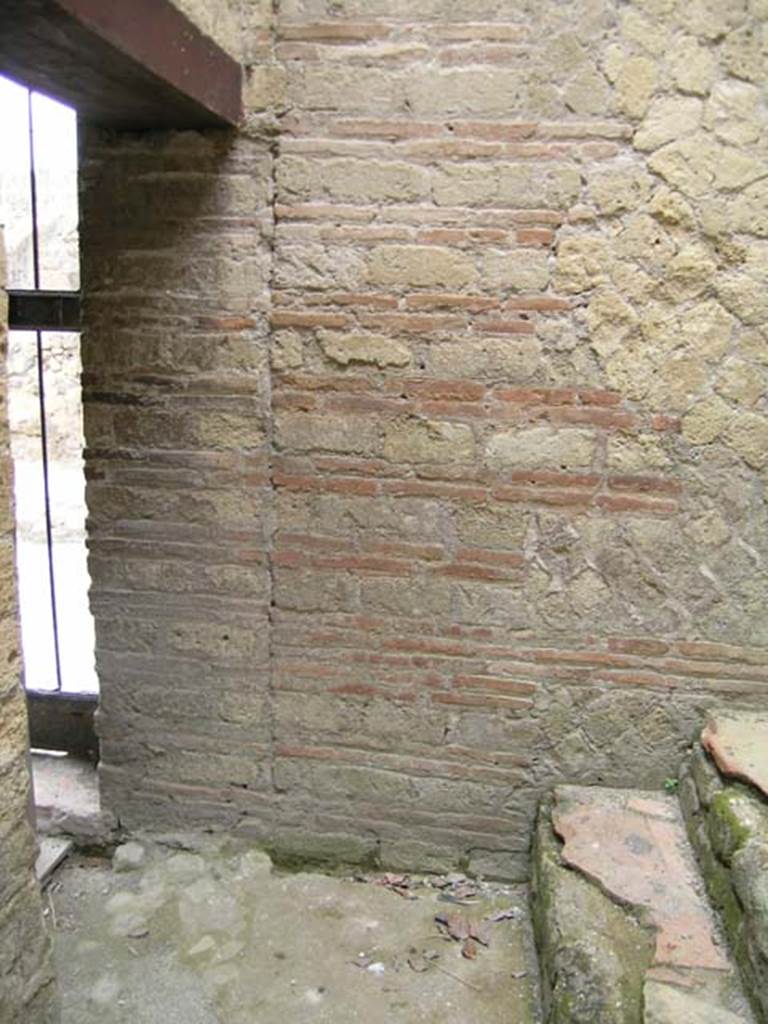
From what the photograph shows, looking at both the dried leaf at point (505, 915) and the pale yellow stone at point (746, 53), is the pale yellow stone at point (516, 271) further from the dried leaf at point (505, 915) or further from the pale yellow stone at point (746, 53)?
the dried leaf at point (505, 915)

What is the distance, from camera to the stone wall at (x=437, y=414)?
2590 mm

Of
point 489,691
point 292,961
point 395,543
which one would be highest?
point 395,543

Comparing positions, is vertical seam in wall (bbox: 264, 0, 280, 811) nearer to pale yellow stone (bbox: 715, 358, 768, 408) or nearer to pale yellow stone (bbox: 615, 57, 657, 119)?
pale yellow stone (bbox: 615, 57, 657, 119)

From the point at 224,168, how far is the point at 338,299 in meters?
0.57

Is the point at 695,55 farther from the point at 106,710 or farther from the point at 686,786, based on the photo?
the point at 106,710

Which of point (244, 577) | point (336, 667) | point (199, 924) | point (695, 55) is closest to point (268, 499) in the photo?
point (244, 577)

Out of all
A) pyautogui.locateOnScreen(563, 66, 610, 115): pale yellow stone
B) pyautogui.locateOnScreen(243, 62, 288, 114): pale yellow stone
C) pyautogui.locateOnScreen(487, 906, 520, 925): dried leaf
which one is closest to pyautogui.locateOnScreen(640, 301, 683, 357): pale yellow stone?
pyautogui.locateOnScreen(563, 66, 610, 115): pale yellow stone

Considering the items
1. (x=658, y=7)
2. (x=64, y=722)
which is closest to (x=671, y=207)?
(x=658, y=7)

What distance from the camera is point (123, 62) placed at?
2074 mm

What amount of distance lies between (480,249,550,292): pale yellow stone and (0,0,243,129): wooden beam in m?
0.94

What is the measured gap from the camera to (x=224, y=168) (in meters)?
2.77

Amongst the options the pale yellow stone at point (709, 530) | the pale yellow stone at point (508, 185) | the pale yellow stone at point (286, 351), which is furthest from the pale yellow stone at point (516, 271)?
the pale yellow stone at point (709, 530)

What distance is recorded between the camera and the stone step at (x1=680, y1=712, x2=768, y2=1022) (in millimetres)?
2135

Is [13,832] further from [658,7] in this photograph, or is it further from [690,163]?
[658,7]
